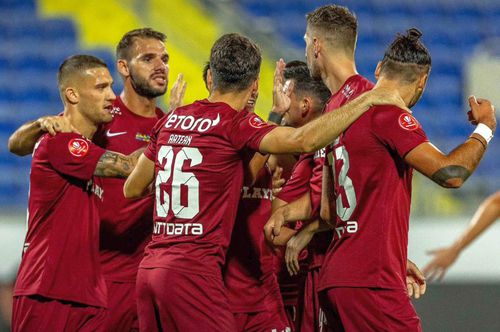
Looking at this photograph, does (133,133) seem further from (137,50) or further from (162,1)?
(162,1)

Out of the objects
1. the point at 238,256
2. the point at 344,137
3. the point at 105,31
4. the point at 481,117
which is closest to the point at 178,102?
the point at 238,256

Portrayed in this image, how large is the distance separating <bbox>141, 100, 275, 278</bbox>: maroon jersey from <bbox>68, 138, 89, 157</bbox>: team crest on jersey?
73 cm

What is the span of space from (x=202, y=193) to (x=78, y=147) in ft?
3.39

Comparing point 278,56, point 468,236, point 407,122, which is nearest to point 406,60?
point 407,122

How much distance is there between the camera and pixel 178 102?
19.9ft

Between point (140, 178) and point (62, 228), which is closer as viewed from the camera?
point (140, 178)

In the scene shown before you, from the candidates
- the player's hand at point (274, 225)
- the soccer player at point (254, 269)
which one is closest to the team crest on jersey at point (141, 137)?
the soccer player at point (254, 269)

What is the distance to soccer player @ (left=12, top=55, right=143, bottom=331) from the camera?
18.3 feet

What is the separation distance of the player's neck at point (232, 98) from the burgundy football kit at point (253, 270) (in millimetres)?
796

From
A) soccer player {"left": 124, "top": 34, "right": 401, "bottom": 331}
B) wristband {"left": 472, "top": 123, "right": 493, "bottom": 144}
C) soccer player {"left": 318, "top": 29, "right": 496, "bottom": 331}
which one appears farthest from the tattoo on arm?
wristband {"left": 472, "top": 123, "right": 493, "bottom": 144}

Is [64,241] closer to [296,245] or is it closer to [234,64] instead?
[296,245]

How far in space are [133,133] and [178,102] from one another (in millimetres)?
606

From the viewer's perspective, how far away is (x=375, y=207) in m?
4.73

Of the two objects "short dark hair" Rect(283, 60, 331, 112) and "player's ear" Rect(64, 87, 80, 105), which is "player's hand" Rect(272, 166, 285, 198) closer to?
"short dark hair" Rect(283, 60, 331, 112)
